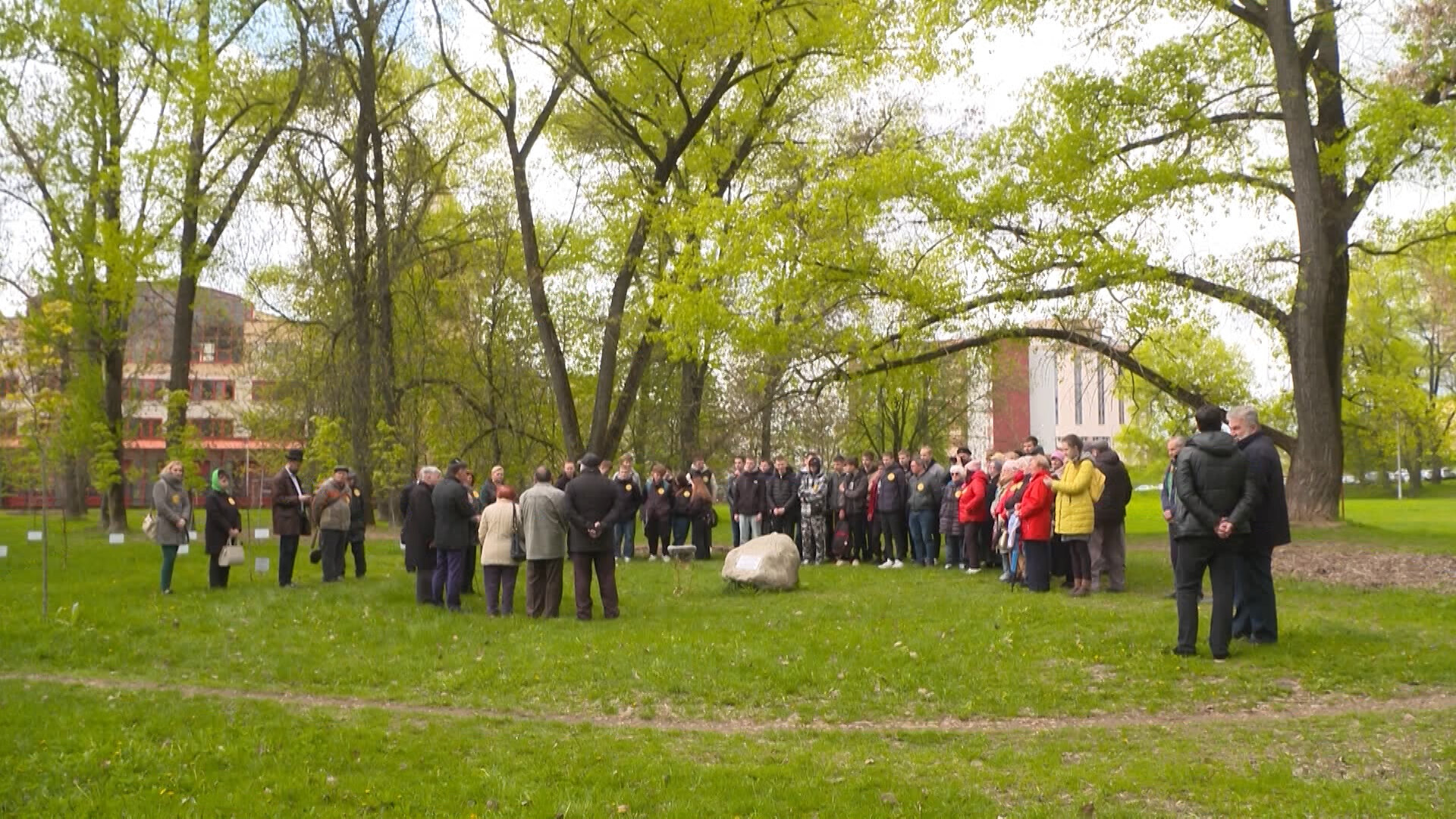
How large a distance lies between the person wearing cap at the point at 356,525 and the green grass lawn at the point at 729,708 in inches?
100

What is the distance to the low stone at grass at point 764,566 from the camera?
14977mm

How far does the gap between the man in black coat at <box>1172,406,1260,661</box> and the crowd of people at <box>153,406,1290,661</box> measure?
0.04ft

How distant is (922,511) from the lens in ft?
58.7

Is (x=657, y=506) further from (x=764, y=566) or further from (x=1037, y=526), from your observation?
(x=1037, y=526)

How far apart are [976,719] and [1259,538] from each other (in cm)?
330

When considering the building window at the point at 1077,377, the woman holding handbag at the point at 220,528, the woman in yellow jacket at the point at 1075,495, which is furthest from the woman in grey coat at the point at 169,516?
the building window at the point at 1077,377

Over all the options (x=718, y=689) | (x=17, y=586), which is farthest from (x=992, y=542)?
(x=17, y=586)

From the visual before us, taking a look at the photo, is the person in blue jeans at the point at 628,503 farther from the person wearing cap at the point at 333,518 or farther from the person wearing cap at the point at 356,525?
the person wearing cap at the point at 333,518

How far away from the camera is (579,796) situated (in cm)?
618

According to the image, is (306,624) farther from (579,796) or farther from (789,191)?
(789,191)

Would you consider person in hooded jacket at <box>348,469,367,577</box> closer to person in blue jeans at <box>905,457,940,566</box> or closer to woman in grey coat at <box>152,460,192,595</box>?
woman in grey coat at <box>152,460,192,595</box>

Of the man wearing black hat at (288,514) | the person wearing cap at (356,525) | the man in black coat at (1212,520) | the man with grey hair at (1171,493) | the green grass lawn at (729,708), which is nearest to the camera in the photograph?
the green grass lawn at (729,708)

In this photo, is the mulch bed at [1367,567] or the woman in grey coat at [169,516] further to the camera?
the woman in grey coat at [169,516]

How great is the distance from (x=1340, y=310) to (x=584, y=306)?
21100 mm
